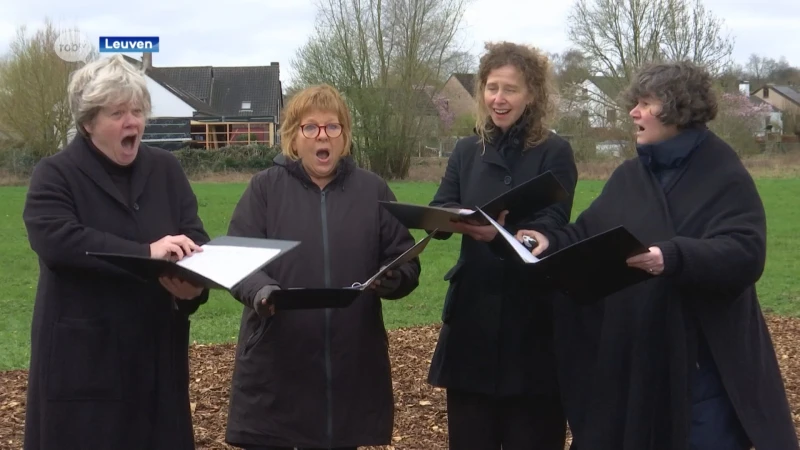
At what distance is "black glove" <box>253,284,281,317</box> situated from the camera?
11.8ft

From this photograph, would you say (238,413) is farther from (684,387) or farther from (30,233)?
(684,387)

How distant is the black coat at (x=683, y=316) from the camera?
3.54m

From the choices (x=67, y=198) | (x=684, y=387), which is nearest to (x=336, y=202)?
(x=67, y=198)

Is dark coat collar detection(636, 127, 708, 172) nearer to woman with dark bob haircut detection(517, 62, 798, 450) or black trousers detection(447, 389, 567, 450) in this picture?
woman with dark bob haircut detection(517, 62, 798, 450)

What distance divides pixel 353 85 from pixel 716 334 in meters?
37.8

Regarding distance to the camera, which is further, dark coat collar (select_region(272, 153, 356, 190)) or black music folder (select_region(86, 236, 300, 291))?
dark coat collar (select_region(272, 153, 356, 190))

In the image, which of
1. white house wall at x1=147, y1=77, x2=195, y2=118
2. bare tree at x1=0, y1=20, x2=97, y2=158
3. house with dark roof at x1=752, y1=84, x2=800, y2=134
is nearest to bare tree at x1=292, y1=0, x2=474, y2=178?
bare tree at x1=0, y1=20, x2=97, y2=158

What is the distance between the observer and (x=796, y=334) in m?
9.15

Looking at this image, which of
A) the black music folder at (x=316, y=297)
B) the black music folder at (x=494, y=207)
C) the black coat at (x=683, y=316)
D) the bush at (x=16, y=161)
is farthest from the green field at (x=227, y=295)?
the bush at (x=16, y=161)

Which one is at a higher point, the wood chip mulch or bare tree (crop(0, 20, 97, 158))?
bare tree (crop(0, 20, 97, 158))

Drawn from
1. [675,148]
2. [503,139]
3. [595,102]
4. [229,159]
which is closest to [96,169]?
[503,139]

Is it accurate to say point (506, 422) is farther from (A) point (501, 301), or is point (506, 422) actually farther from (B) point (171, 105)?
(B) point (171, 105)

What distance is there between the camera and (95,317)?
3.66 metres

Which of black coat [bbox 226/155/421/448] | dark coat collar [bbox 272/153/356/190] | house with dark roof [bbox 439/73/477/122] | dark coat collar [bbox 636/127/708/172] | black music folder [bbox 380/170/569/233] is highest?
house with dark roof [bbox 439/73/477/122]
